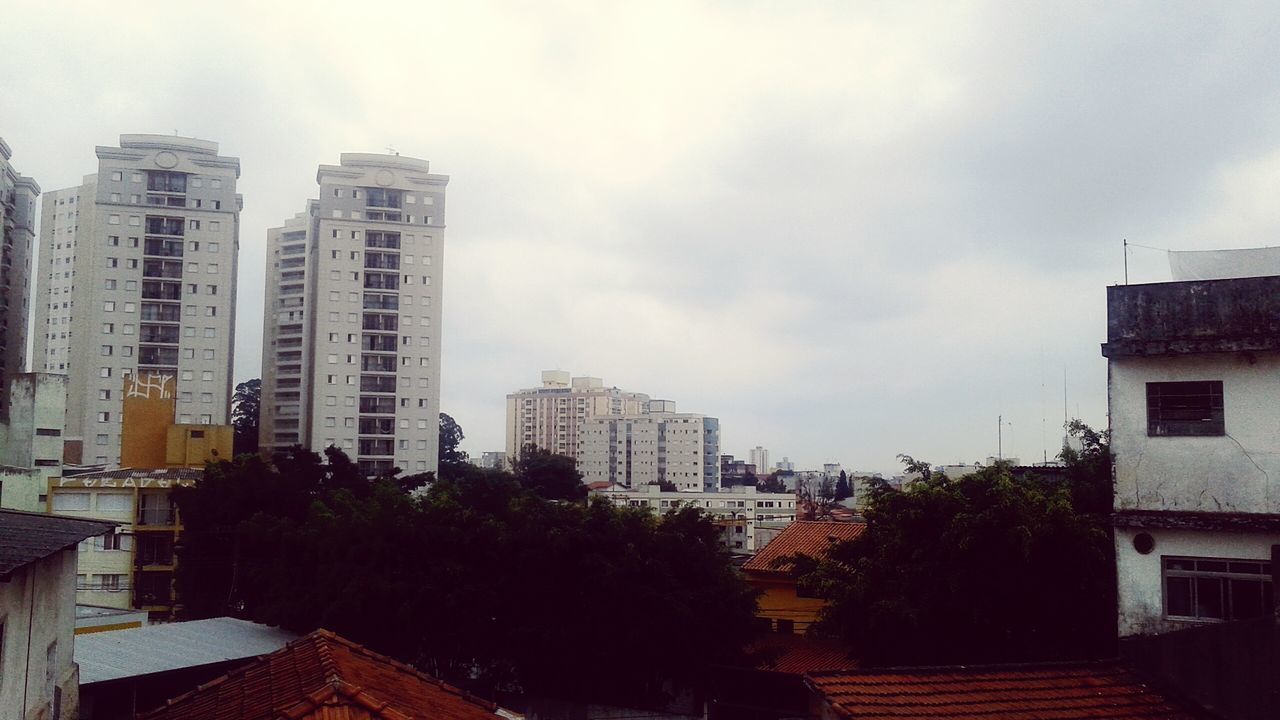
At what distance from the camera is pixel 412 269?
61.0 m

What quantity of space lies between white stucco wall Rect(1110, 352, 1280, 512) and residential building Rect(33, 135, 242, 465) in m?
57.3

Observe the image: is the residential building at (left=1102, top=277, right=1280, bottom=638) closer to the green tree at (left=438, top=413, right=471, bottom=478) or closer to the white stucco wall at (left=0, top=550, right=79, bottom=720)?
the white stucco wall at (left=0, top=550, right=79, bottom=720)

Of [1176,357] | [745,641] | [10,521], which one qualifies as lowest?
[745,641]

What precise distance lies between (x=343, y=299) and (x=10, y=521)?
5224cm

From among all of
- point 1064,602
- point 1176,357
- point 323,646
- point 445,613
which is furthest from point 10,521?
point 1064,602

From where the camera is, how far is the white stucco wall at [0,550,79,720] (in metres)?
8.74

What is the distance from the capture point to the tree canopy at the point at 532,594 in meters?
18.6

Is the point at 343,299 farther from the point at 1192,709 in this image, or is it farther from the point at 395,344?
the point at 1192,709

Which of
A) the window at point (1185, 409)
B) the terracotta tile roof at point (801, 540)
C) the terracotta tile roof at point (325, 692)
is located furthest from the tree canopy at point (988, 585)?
the terracotta tile roof at point (801, 540)

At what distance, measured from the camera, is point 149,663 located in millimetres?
17828

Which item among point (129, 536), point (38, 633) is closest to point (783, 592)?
point (38, 633)

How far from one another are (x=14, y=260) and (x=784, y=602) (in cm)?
6021

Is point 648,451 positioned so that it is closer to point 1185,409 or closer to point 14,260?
point 14,260

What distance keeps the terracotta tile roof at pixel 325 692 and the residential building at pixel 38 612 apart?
129 cm
